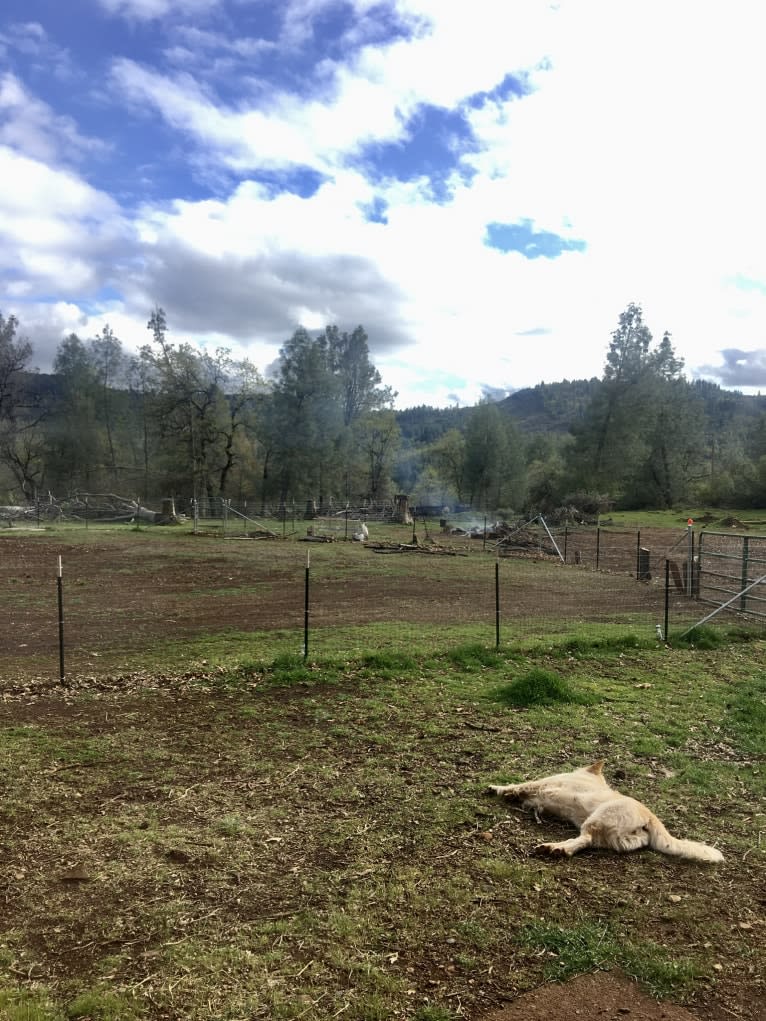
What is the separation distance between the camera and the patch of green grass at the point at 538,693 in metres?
6.85

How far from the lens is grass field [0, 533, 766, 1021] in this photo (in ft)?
9.04

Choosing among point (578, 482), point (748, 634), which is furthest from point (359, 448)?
point (748, 634)

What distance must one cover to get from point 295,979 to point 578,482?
5289cm

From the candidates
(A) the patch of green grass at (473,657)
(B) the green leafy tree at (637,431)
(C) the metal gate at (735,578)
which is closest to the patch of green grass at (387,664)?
(A) the patch of green grass at (473,657)

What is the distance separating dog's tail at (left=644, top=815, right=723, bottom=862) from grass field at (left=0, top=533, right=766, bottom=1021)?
0.07m

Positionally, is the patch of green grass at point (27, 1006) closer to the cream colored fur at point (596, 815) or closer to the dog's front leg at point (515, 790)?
the cream colored fur at point (596, 815)

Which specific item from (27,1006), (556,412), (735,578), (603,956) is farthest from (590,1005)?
(556,412)

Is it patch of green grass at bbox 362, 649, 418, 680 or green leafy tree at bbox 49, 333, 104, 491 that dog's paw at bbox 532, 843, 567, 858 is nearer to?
patch of green grass at bbox 362, 649, 418, 680

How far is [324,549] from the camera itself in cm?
2567

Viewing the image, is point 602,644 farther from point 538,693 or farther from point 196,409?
point 196,409

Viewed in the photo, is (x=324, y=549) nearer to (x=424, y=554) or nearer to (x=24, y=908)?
(x=424, y=554)

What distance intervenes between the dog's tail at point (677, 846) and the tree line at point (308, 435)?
4479 centimetres

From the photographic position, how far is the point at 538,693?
22.8 feet

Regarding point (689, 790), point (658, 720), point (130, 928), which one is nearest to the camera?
point (130, 928)
